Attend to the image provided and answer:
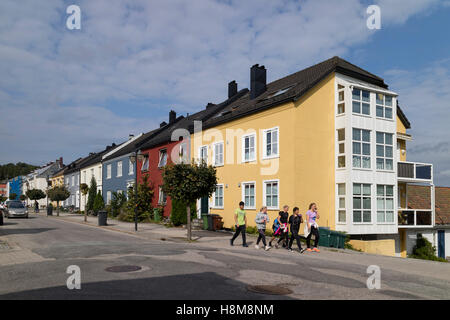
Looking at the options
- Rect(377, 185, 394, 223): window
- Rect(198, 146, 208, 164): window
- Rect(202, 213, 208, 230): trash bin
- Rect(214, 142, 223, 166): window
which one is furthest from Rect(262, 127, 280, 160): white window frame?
Rect(198, 146, 208, 164): window

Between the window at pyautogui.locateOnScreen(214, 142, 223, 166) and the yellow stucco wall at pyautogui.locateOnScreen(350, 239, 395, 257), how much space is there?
903cm

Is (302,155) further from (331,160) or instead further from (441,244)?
(441,244)

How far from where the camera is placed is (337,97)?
64.8ft

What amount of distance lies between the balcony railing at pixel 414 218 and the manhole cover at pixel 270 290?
50.7ft

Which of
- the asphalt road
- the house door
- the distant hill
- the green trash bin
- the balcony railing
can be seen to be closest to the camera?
the asphalt road

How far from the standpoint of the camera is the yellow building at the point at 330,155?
1825 centimetres

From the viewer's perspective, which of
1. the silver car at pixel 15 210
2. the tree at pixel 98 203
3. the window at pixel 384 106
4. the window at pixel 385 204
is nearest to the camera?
the window at pixel 385 204

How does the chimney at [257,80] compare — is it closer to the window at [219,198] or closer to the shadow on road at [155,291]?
the window at [219,198]

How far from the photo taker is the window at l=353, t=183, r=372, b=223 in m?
18.5

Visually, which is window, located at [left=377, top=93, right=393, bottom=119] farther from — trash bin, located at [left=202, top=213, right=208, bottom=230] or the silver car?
the silver car

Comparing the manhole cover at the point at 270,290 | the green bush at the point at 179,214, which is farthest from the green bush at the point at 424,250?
the manhole cover at the point at 270,290

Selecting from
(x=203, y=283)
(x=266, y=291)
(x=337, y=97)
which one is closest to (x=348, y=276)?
(x=266, y=291)

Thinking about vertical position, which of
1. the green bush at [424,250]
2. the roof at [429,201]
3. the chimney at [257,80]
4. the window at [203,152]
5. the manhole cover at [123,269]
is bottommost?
the green bush at [424,250]

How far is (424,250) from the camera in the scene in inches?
868
